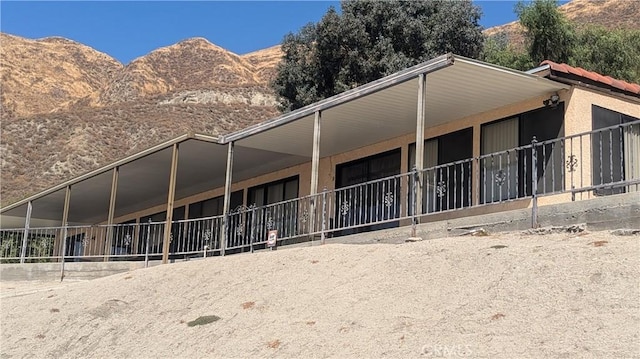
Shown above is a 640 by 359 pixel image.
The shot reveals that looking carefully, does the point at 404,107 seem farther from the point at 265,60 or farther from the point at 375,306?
the point at 265,60

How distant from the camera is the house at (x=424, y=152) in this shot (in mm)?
12188

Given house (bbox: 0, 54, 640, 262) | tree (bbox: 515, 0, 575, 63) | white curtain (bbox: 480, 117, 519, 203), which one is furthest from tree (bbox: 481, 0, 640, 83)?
white curtain (bbox: 480, 117, 519, 203)

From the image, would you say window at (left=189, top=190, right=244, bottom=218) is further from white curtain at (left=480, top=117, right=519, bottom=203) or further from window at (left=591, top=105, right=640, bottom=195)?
window at (left=591, top=105, right=640, bottom=195)

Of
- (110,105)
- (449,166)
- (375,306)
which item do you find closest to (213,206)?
(449,166)

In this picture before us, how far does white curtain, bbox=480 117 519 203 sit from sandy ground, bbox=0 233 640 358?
3.43 meters

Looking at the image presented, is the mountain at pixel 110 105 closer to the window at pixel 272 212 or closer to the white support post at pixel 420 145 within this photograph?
the window at pixel 272 212

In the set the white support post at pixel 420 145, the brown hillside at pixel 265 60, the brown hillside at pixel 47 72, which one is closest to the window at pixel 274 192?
the white support post at pixel 420 145

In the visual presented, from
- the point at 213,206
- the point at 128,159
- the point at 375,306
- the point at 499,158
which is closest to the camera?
the point at 375,306

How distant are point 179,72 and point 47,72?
44.1 feet

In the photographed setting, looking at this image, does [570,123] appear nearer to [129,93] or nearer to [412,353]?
[412,353]

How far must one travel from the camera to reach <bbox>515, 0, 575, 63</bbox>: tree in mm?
24875

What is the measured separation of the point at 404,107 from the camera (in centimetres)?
1388

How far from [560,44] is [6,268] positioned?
18.0m

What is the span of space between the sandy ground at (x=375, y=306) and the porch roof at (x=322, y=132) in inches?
117
